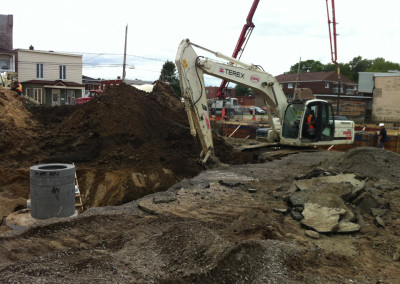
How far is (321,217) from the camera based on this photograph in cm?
607

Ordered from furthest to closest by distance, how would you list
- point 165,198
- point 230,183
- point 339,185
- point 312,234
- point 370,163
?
point 370,163 → point 230,183 → point 165,198 → point 339,185 → point 312,234

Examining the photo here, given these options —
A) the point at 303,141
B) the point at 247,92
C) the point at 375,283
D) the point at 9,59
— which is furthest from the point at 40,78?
the point at 247,92

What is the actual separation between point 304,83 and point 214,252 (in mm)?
60701

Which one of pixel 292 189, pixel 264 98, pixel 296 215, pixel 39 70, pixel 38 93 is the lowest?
pixel 296 215

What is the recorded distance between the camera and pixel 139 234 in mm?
5242

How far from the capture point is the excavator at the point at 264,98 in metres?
9.84

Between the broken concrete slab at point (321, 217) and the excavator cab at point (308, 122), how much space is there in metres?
6.02

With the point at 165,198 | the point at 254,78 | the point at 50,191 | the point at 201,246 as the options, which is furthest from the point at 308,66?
the point at 201,246

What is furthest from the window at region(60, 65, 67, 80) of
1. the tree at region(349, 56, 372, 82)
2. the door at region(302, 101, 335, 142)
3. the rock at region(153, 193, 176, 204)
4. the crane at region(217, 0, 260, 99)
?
the tree at region(349, 56, 372, 82)

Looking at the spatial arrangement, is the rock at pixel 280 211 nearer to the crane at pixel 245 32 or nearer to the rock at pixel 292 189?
the rock at pixel 292 189

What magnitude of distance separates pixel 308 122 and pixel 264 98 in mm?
1692

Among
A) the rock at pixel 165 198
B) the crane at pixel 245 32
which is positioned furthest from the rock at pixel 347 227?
the crane at pixel 245 32

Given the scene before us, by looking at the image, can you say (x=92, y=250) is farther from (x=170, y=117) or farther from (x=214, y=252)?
(x=170, y=117)

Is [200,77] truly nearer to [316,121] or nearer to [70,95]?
[316,121]
